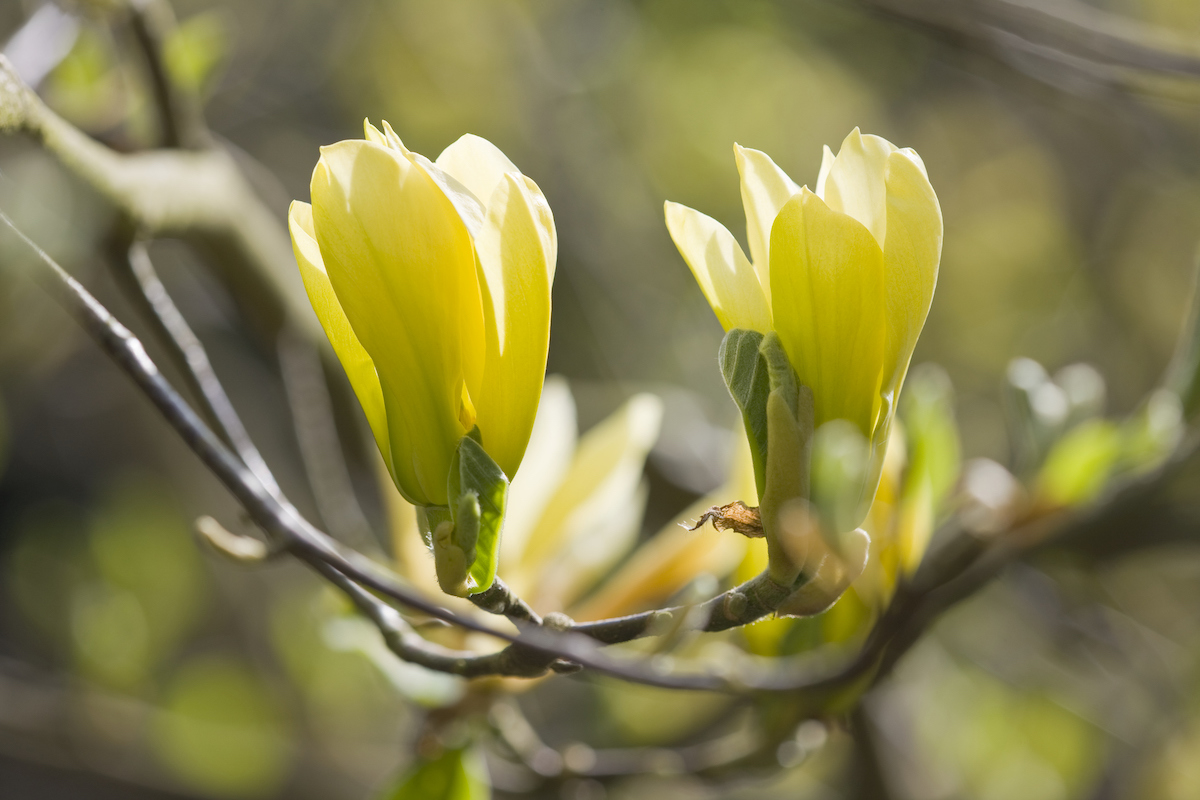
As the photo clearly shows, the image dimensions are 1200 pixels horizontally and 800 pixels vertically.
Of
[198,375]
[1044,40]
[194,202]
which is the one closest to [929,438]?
[198,375]

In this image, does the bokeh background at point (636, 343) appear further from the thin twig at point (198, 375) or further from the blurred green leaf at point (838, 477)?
the blurred green leaf at point (838, 477)

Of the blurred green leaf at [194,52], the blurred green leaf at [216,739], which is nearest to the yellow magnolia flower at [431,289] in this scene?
the blurred green leaf at [194,52]

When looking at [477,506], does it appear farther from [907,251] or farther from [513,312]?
[907,251]

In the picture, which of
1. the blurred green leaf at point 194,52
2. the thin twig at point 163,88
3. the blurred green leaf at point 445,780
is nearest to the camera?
the blurred green leaf at point 445,780

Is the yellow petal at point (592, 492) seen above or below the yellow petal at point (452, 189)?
below

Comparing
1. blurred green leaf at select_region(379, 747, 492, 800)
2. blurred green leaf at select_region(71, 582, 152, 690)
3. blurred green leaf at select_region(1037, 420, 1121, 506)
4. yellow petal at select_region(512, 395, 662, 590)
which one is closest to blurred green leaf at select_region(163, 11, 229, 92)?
yellow petal at select_region(512, 395, 662, 590)

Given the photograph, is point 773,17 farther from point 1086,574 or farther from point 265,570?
point 265,570

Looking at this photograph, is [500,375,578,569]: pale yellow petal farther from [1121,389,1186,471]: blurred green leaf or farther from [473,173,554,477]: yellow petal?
[1121,389,1186,471]: blurred green leaf
